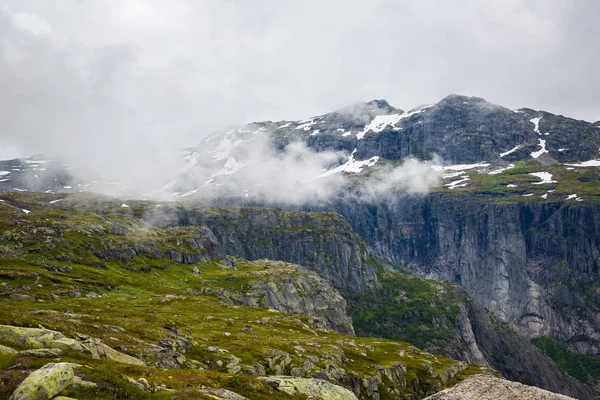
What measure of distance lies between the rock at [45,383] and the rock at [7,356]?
4.07m

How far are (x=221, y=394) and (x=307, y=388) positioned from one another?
11251 millimetres

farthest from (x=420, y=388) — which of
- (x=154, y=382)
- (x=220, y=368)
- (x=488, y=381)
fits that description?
(x=154, y=382)

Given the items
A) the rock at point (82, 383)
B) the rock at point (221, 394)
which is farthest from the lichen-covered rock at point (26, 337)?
the rock at point (221, 394)

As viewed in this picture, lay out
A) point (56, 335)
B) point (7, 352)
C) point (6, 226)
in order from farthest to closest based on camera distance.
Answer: point (6, 226)
point (56, 335)
point (7, 352)

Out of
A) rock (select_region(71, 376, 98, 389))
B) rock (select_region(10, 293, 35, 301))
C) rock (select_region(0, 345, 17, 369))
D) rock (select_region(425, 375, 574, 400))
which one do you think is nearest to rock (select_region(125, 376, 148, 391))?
rock (select_region(71, 376, 98, 389))

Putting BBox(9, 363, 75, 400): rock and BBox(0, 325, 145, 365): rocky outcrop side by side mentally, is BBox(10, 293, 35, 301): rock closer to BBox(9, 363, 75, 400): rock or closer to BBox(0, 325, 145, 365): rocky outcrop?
BBox(0, 325, 145, 365): rocky outcrop

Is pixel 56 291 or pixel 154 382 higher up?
pixel 154 382

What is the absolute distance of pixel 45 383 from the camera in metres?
24.0

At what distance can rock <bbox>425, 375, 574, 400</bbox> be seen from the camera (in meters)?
34.3

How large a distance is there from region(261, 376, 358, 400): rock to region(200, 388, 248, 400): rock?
651 cm

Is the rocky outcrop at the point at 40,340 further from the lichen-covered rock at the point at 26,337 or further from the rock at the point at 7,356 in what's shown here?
the rock at the point at 7,356

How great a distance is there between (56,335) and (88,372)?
40.4ft

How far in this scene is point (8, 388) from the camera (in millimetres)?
23922

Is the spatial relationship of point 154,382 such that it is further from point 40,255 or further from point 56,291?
point 40,255
